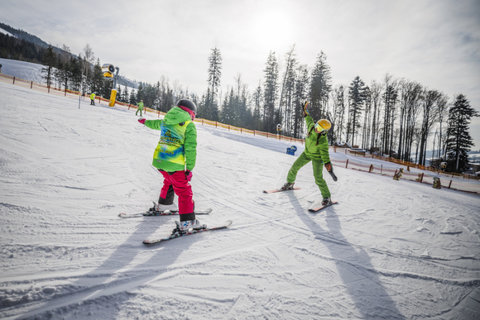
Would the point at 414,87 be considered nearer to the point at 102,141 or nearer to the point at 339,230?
the point at 339,230

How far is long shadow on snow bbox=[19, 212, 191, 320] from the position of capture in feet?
4.96

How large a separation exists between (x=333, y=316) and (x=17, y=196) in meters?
4.46

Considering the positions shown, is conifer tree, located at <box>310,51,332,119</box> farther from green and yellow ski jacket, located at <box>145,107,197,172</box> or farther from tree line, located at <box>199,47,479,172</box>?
green and yellow ski jacket, located at <box>145,107,197,172</box>

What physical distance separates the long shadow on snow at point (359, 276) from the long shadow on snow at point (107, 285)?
79.1 inches

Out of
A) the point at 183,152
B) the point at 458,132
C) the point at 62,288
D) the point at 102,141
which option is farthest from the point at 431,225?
the point at 458,132

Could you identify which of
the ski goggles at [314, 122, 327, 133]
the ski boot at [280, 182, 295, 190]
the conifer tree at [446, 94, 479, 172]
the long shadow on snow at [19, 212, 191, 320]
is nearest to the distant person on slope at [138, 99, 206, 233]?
the long shadow on snow at [19, 212, 191, 320]

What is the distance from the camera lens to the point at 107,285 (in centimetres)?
180

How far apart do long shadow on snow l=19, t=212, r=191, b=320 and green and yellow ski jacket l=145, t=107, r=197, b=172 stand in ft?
3.59

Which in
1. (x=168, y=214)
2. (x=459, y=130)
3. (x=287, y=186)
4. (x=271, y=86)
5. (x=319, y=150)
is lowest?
(x=168, y=214)

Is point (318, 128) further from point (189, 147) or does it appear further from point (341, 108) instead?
point (341, 108)

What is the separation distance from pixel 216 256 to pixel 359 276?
5.67 ft

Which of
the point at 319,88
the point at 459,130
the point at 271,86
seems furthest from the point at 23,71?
the point at 459,130

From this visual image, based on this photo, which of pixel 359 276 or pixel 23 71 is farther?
pixel 23 71

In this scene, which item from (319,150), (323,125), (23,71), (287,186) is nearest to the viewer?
(323,125)
